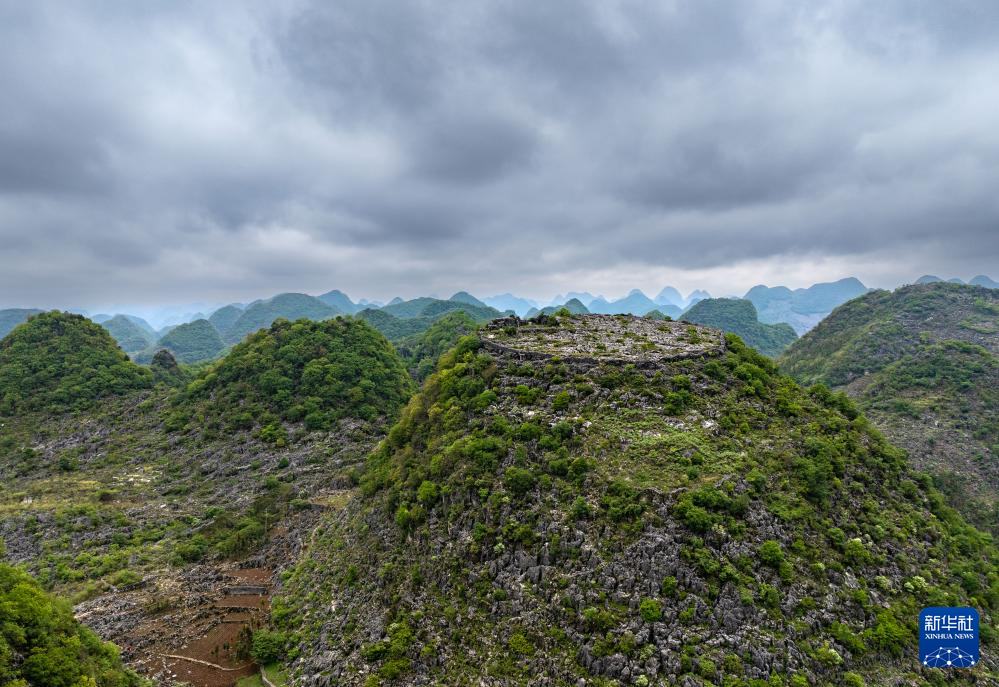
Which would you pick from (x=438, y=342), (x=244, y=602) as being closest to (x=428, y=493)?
(x=244, y=602)

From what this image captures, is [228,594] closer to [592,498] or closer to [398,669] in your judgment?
[398,669]

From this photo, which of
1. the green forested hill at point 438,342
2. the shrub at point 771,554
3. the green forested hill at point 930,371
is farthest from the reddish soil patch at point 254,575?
the green forested hill at point 930,371

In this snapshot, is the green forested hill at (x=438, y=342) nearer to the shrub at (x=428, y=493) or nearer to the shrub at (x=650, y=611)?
the shrub at (x=428, y=493)

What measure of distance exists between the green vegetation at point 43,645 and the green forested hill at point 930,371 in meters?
65.4

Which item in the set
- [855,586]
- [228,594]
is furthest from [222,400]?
[855,586]

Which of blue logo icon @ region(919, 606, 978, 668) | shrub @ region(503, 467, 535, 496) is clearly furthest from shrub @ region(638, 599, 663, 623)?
blue logo icon @ region(919, 606, 978, 668)

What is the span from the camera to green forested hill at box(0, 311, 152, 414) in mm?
55594

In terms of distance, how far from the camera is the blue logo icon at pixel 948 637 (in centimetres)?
1650

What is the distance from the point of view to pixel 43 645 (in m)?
15.4

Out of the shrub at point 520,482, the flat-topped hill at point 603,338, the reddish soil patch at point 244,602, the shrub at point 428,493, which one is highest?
the flat-topped hill at point 603,338

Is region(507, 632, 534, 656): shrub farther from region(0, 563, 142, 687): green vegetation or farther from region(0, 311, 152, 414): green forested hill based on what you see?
region(0, 311, 152, 414): green forested hill

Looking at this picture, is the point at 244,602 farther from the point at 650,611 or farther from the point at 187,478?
the point at 650,611

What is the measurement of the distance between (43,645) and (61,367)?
→ 62.7 meters

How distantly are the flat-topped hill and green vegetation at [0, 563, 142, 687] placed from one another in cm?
2410
